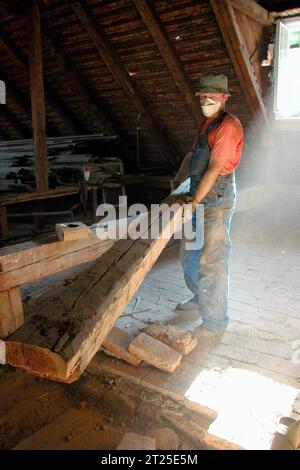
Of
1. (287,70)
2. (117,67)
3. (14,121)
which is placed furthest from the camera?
(14,121)

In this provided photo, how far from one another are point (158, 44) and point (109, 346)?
5.08 meters

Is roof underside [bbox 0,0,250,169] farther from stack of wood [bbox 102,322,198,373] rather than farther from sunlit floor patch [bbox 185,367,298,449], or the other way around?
sunlit floor patch [bbox 185,367,298,449]

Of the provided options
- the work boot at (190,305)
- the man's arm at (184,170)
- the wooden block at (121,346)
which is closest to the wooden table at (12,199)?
the man's arm at (184,170)

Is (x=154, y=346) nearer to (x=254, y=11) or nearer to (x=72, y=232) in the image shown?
(x=72, y=232)

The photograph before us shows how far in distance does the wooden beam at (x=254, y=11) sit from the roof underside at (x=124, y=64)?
16.1 inches

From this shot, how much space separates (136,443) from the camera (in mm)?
2234

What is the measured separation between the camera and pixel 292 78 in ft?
22.4

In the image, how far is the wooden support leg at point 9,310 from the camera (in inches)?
104

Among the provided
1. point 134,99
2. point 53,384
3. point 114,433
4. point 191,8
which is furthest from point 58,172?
point 114,433

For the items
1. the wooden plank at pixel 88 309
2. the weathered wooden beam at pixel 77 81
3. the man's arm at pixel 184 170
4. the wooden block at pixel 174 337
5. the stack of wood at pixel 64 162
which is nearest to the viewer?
the wooden plank at pixel 88 309

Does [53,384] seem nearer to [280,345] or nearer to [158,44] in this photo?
[280,345]

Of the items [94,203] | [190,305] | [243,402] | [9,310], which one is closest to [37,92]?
[94,203]

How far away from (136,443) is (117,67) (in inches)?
254

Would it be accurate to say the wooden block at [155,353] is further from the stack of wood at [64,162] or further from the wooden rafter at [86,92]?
the wooden rafter at [86,92]
